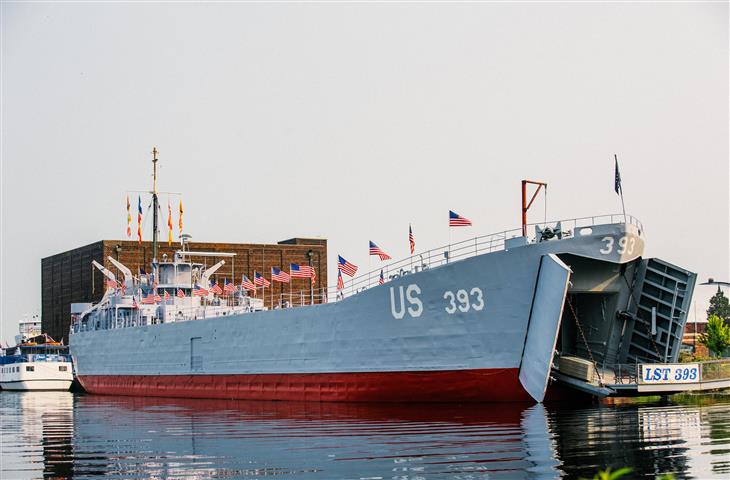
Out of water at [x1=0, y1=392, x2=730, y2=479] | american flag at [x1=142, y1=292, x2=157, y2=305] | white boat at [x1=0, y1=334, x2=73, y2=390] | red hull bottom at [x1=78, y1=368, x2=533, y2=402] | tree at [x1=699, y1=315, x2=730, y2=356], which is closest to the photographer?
water at [x1=0, y1=392, x2=730, y2=479]

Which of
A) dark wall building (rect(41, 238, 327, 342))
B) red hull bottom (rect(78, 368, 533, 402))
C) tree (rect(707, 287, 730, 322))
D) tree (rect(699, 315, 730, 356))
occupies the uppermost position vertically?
dark wall building (rect(41, 238, 327, 342))

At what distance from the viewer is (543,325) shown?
25.5 m

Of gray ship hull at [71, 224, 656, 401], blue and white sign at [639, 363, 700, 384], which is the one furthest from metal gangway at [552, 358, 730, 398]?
gray ship hull at [71, 224, 656, 401]

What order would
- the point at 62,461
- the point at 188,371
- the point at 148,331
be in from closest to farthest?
the point at 62,461 → the point at 188,371 → the point at 148,331

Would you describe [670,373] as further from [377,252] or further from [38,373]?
[38,373]

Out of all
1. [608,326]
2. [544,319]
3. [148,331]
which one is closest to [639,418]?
[544,319]

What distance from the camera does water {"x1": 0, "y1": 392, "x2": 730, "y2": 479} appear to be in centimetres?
1458

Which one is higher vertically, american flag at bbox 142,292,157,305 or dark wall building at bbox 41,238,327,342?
dark wall building at bbox 41,238,327,342

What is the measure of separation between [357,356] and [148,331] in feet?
56.7

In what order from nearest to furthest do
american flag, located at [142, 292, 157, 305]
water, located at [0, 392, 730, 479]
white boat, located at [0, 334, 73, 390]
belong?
water, located at [0, 392, 730, 479], american flag, located at [142, 292, 157, 305], white boat, located at [0, 334, 73, 390]

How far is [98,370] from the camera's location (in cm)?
5112

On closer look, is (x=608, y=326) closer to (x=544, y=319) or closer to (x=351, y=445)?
(x=544, y=319)

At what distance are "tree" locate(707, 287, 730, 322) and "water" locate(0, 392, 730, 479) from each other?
68.6 m

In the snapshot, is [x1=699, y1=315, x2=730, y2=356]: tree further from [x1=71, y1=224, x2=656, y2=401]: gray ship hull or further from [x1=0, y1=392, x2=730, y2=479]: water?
[x1=71, y1=224, x2=656, y2=401]: gray ship hull
